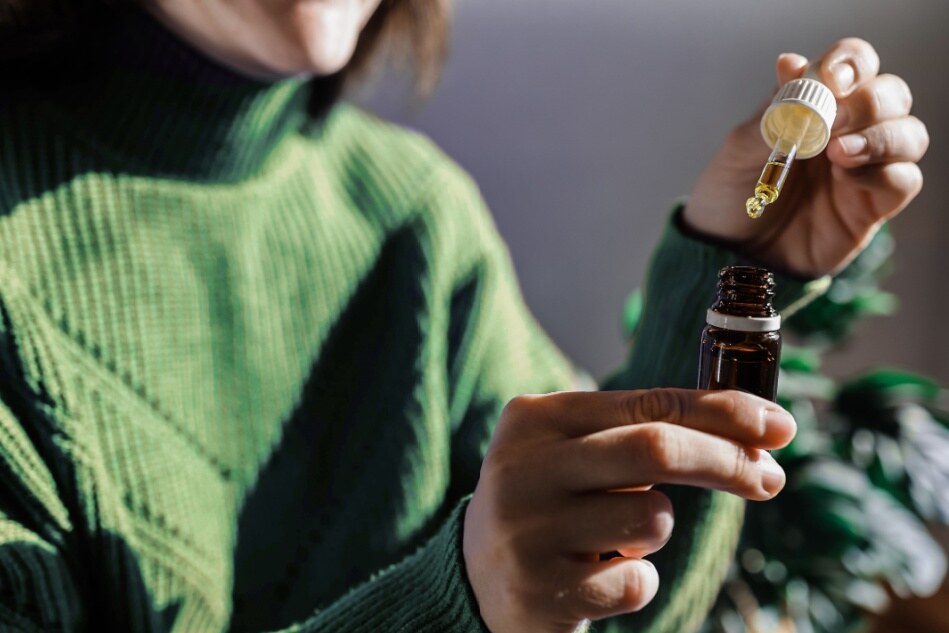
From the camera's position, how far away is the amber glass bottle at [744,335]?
345mm

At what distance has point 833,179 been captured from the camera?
484mm

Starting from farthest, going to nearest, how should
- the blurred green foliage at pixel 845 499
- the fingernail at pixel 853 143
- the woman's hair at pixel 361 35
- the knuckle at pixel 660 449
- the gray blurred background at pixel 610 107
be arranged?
the gray blurred background at pixel 610 107 < the blurred green foliage at pixel 845 499 < the woman's hair at pixel 361 35 < the fingernail at pixel 853 143 < the knuckle at pixel 660 449

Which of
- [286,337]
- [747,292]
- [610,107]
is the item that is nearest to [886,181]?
[747,292]

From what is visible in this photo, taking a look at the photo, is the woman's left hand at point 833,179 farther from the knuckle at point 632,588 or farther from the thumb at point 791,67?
the knuckle at point 632,588

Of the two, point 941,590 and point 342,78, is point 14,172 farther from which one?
point 941,590

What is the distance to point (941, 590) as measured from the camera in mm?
1265

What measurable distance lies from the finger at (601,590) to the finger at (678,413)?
0.05 meters

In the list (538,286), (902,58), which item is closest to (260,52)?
(538,286)

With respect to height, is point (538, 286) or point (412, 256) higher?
point (412, 256)

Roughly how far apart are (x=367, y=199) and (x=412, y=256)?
0.24 feet

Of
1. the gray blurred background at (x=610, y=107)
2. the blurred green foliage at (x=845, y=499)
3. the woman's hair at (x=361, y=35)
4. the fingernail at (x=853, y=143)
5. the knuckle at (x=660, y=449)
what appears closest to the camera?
the knuckle at (x=660, y=449)

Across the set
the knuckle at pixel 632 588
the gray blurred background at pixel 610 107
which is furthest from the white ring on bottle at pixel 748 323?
Answer: the gray blurred background at pixel 610 107

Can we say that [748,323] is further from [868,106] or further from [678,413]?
[868,106]

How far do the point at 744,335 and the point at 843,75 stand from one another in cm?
16
